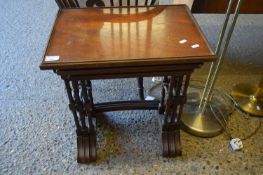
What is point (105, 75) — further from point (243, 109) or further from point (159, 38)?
point (243, 109)

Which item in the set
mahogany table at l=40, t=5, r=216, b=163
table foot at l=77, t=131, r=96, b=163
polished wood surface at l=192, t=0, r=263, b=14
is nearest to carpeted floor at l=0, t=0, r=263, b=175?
table foot at l=77, t=131, r=96, b=163

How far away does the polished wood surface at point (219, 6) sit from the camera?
1450 millimetres

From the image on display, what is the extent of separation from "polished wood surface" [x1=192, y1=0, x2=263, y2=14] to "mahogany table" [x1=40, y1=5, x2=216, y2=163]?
0.39 m

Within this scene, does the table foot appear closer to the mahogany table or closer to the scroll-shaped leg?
the mahogany table

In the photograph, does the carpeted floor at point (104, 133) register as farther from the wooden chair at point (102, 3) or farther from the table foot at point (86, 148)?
the wooden chair at point (102, 3)

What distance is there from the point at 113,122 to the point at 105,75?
21.8 inches

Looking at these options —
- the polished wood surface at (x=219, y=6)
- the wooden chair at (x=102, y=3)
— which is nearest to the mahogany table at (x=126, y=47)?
the wooden chair at (x=102, y=3)

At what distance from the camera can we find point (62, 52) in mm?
867

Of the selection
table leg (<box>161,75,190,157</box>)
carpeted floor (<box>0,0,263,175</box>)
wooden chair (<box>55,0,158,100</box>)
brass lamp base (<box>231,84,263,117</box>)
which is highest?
wooden chair (<box>55,0,158,100</box>)

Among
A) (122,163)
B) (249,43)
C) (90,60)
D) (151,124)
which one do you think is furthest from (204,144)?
(249,43)

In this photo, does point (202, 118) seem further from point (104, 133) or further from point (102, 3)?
point (102, 3)

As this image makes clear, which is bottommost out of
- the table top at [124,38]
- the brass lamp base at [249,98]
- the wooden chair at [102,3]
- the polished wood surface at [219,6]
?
the brass lamp base at [249,98]

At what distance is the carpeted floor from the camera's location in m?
1.19

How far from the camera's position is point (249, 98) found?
4.95ft
